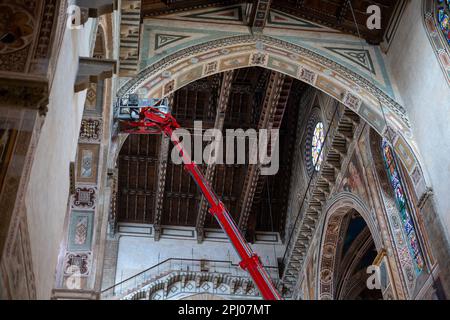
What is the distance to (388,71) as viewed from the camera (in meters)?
11.8

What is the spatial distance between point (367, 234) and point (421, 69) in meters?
5.86

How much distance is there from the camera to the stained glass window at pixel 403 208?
10578mm

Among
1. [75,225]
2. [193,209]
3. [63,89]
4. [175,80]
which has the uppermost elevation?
[193,209]

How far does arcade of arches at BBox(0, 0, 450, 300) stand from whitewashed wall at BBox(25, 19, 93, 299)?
0.10 feet

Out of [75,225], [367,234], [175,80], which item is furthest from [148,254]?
[75,225]

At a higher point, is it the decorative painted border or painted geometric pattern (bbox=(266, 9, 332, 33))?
painted geometric pattern (bbox=(266, 9, 332, 33))

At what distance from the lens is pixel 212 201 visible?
10.1 meters

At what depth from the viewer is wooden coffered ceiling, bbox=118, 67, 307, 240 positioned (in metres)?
15.1

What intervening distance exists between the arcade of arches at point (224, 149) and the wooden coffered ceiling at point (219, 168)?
0.05 meters

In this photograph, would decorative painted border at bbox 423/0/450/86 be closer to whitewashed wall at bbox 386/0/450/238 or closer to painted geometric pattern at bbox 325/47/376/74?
whitewashed wall at bbox 386/0/450/238

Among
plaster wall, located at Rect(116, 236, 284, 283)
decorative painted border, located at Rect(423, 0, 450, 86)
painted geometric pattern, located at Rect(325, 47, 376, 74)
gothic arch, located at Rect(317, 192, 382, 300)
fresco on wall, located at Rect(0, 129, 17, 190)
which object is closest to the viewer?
fresco on wall, located at Rect(0, 129, 17, 190)

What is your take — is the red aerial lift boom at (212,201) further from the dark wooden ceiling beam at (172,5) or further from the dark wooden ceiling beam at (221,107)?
the dark wooden ceiling beam at (221,107)

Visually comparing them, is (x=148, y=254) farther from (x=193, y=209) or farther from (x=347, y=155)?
(x=347, y=155)

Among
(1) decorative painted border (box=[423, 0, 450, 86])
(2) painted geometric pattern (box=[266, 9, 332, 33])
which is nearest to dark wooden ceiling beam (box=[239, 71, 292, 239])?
(2) painted geometric pattern (box=[266, 9, 332, 33])
